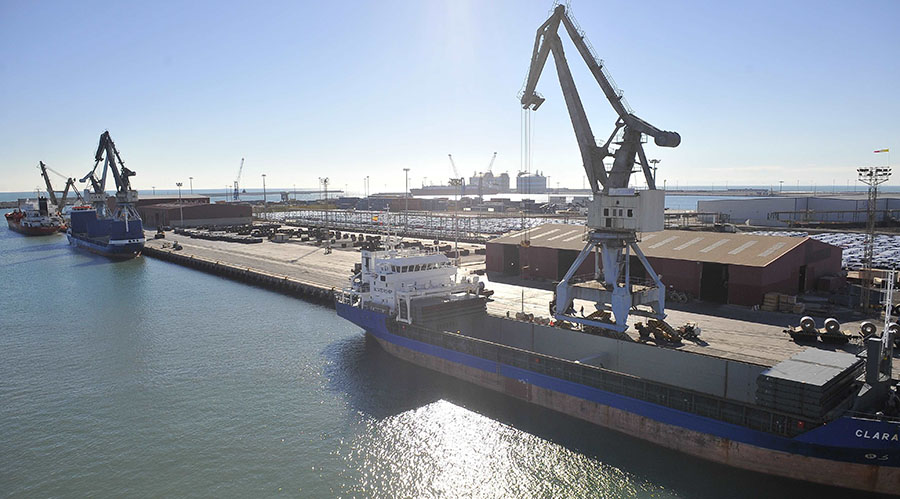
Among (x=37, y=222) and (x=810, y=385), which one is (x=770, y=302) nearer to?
(x=810, y=385)

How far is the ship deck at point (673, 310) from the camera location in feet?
94.6

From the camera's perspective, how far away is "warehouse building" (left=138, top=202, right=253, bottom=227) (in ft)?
433

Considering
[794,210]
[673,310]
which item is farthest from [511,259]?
[794,210]

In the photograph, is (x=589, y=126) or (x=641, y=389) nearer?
(x=641, y=389)

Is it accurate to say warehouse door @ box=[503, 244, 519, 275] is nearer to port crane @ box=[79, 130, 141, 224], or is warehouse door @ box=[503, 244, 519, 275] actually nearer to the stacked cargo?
the stacked cargo

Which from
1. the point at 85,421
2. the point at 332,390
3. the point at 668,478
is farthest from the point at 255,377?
the point at 668,478

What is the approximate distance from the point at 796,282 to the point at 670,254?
31.6 feet

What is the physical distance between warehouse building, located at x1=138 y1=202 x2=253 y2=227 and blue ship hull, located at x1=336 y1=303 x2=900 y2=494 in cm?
12243

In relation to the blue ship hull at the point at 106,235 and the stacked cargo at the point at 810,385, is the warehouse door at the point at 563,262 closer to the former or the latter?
the stacked cargo at the point at 810,385

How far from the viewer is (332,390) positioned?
1186 inches

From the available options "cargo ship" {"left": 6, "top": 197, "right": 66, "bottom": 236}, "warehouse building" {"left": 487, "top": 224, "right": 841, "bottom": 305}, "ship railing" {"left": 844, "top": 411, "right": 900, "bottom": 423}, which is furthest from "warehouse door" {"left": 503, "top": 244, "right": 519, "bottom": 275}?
"cargo ship" {"left": 6, "top": 197, "right": 66, "bottom": 236}

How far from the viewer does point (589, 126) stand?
33438 millimetres

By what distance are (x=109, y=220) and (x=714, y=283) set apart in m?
109

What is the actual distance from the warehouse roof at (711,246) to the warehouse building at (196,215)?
105m
